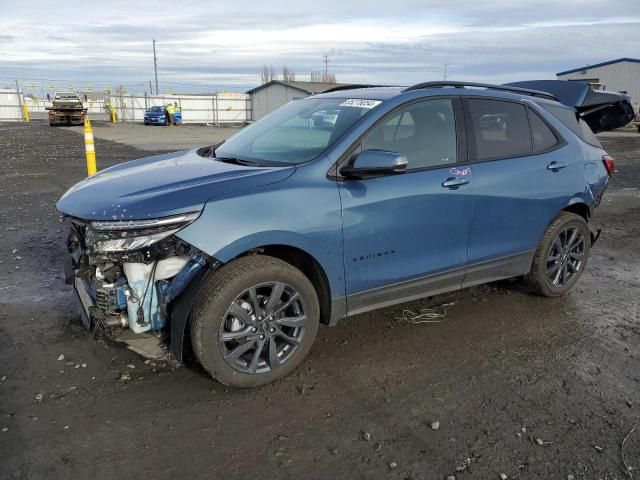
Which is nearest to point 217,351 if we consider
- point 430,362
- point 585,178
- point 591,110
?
point 430,362

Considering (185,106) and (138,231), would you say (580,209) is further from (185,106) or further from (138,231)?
(185,106)

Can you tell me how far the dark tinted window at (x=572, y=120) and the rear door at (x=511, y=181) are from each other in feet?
0.92

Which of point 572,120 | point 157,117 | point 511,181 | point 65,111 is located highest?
point 572,120

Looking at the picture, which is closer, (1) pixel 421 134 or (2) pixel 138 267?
(2) pixel 138 267

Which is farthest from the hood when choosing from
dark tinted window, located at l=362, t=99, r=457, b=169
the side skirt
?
the side skirt

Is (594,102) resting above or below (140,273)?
above

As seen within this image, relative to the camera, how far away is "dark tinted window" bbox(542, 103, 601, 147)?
490cm

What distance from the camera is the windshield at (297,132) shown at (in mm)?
3746

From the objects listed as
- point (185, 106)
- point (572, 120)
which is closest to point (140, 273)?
point (572, 120)

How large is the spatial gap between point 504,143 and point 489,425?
2.33 m

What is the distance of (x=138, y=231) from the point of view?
3035 mm

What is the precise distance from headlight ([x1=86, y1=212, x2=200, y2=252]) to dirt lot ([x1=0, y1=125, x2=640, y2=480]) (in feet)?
3.11

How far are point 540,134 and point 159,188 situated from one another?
324 cm

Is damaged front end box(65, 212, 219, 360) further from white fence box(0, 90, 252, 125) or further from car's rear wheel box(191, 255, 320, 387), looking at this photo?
white fence box(0, 90, 252, 125)
